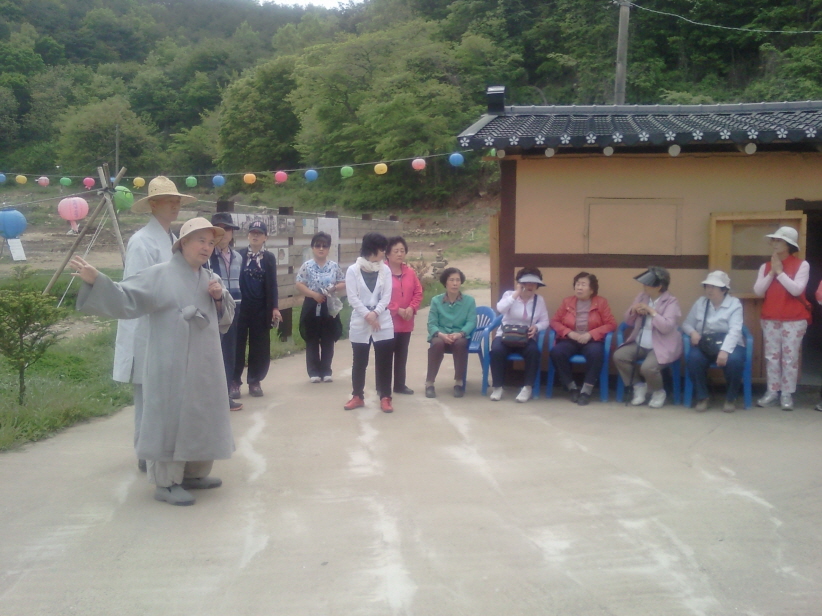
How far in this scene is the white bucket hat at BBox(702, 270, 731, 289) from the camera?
21.6 feet

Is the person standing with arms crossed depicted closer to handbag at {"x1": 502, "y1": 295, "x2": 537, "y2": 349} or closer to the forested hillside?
handbag at {"x1": 502, "y1": 295, "x2": 537, "y2": 349}

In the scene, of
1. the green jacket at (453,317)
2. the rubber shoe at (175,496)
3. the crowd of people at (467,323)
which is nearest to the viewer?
the rubber shoe at (175,496)

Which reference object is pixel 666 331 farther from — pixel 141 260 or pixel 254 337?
pixel 141 260

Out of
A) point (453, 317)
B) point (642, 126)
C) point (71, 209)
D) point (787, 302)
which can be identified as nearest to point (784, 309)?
point (787, 302)

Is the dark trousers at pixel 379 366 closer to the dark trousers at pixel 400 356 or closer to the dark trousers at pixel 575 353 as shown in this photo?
the dark trousers at pixel 400 356

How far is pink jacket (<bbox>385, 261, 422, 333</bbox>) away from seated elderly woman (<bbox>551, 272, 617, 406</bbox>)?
1357mm

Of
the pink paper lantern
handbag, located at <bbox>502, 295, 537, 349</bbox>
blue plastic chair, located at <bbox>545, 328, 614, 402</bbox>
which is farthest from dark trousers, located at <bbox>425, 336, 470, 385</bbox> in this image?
the pink paper lantern

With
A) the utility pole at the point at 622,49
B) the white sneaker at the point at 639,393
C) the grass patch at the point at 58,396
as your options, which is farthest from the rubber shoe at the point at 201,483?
the utility pole at the point at 622,49

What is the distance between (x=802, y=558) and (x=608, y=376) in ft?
12.0

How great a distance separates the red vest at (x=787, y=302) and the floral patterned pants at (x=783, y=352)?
0.05 meters

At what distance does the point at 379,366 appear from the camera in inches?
266

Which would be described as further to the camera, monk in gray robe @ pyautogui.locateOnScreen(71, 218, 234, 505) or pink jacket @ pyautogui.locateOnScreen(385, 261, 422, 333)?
pink jacket @ pyautogui.locateOnScreen(385, 261, 422, 333)

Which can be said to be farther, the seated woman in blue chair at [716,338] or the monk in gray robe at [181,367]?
the seated woman in blue chair at [716,338]

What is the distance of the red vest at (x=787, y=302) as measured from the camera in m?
6.60
